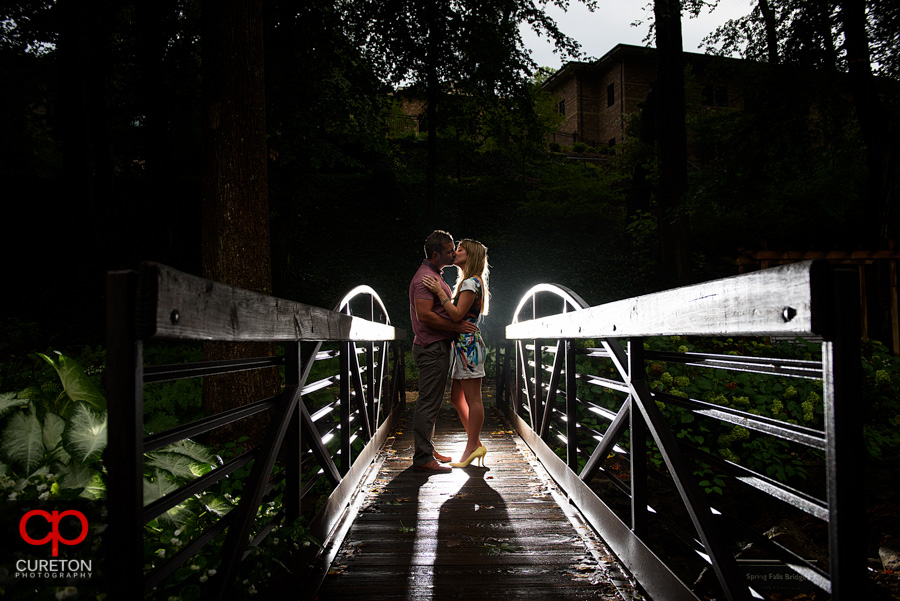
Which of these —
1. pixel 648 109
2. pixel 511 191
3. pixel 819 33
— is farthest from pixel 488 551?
pixel 511 191

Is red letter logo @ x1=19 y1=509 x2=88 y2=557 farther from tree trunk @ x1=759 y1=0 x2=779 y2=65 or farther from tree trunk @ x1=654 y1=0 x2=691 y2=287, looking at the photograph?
tree trunk @ x1=759 y1=0 x2=779 y2=65

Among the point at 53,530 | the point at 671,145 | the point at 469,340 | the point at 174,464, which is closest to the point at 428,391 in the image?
the point at 469,340

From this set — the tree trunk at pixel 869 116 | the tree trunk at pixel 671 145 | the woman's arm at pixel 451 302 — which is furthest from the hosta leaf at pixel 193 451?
the tree trunk at pixel 869 116

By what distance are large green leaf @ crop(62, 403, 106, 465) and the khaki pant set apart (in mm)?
2119

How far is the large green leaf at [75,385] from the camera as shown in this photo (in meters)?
2.44

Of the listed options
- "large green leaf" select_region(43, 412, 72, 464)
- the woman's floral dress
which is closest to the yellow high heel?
the woman's floral dress

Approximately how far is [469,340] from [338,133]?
32.8ft

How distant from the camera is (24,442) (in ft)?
6.81

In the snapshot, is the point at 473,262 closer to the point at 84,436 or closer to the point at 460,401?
the point at 460,401

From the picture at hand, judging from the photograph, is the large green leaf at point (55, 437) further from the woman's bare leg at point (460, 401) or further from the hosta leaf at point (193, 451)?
the woman's bare leg at point (460, 401)

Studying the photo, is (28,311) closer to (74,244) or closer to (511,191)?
(74,244)

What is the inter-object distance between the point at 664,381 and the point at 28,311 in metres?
13.1

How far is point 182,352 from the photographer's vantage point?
8117mm

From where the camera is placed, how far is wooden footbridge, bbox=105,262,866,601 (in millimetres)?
1040
